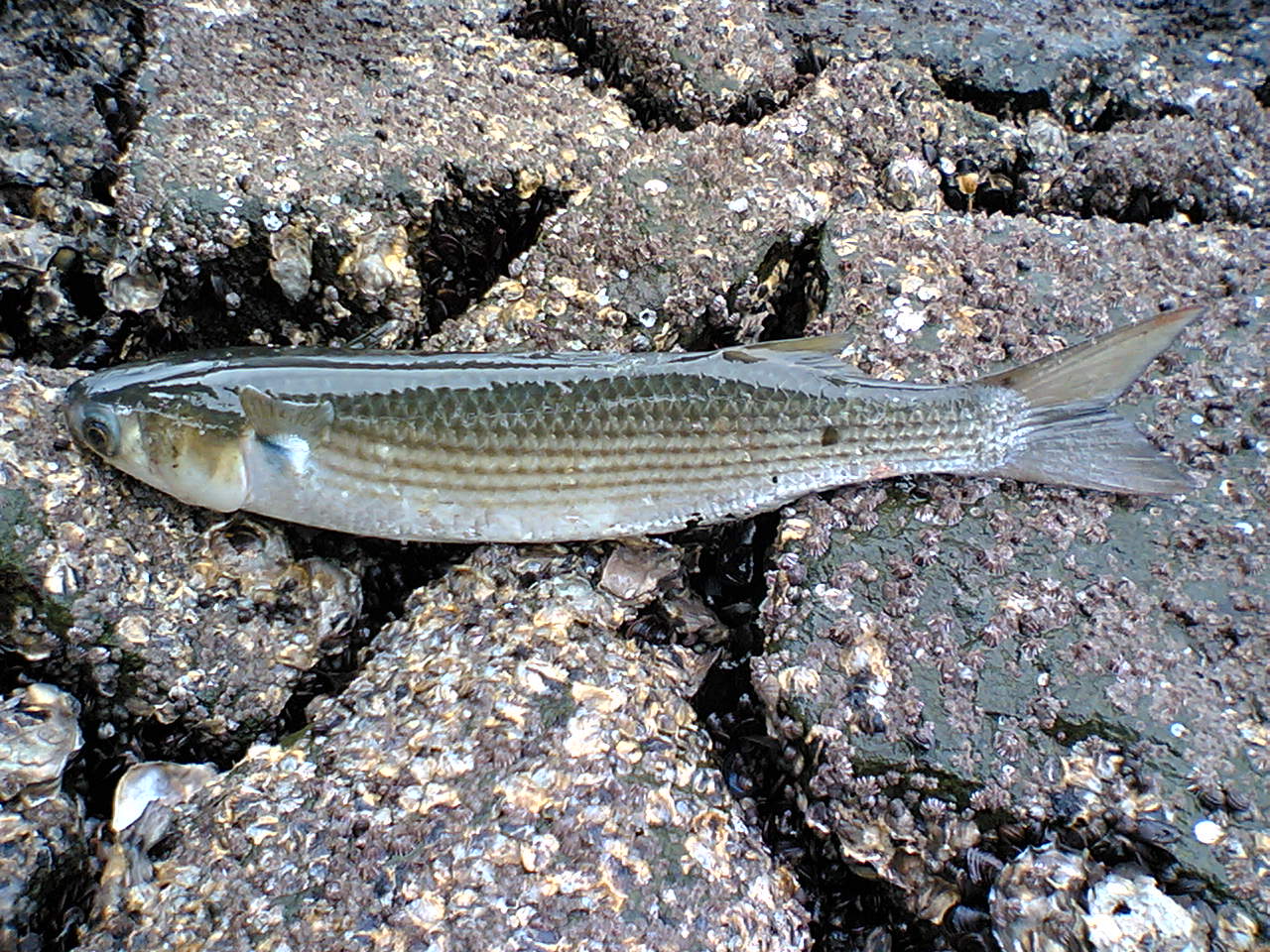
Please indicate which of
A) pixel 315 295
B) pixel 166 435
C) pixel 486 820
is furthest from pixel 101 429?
pixel 486 820

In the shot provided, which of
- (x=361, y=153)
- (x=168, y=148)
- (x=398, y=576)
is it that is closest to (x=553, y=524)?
(x=398, y=576)

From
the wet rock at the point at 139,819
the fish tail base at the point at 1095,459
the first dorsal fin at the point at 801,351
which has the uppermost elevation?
the first dorsal fin at the point at 801,351

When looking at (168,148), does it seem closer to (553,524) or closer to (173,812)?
(553,524)

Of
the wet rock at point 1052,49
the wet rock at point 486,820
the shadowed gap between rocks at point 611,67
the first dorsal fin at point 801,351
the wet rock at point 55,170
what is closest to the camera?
the wet rock at point 486,820

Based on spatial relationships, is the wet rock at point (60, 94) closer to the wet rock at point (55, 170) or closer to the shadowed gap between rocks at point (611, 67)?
the wet rock at point (55, 170)

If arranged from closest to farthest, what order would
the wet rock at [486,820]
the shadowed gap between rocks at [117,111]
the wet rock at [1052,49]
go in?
the wet rock at [486,820] → the shadowed gap between rocks at [117,111] → the wet rock at [1052,49]

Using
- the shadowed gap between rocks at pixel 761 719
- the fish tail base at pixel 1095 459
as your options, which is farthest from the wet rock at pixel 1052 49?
the fish tail base at pixel 1095 459

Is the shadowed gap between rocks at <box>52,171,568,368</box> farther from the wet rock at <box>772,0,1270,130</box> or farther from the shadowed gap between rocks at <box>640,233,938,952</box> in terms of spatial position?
the wet rock at <box>772,0,1270,130</box>
